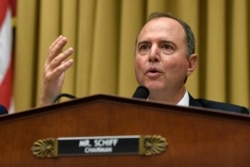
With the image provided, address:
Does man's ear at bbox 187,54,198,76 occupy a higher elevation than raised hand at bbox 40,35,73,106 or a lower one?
higher

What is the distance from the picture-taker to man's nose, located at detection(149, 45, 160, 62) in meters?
1.87

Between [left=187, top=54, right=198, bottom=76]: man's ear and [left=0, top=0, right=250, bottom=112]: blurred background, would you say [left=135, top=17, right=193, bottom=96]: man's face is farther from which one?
[left=0, top=0, right=250, bottom=112]: blurred background

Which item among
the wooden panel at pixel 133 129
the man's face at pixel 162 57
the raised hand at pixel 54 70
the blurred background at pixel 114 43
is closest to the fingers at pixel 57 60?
the raised hand at pixel 54 70

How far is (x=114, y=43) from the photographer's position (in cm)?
276

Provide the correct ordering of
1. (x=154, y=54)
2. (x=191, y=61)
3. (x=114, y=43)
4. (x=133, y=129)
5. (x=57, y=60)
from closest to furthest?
(x=133, y=129) → (x=57, y=60) → (x=154, y=54) → (x=191, y=61) → (x=114, y=43)

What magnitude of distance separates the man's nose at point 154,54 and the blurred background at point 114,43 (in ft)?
2.49

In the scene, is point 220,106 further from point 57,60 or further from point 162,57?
point 57,60

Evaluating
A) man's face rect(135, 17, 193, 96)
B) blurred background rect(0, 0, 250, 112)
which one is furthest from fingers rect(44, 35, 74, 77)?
blurred background rect(0, 0, 250, 112)

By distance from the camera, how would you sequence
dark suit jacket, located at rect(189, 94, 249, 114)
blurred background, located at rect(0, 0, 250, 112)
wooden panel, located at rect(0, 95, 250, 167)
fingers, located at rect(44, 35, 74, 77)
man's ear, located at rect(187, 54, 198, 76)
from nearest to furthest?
wooden panel, located at rect(0, 95, 250, 167), fingers, located at rect(44, 35, 74, 77), dark suit jacket, located at rect(189, 94, 249, 114), man's ear, located at rect(187, 54, 198, 76), blurred background, located at rect(0, 0, 250, 112)

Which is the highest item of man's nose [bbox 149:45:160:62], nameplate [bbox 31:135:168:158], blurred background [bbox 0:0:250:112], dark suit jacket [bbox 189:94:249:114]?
blurred background [bbox 0:0:250:112]

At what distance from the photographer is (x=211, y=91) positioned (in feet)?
8.62

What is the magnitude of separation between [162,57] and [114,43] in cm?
87

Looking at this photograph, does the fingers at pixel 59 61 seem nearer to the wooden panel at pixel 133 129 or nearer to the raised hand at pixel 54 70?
the raised hand at pixel 54 70

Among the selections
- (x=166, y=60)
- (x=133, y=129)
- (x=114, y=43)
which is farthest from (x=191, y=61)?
(x=133, y=129)
